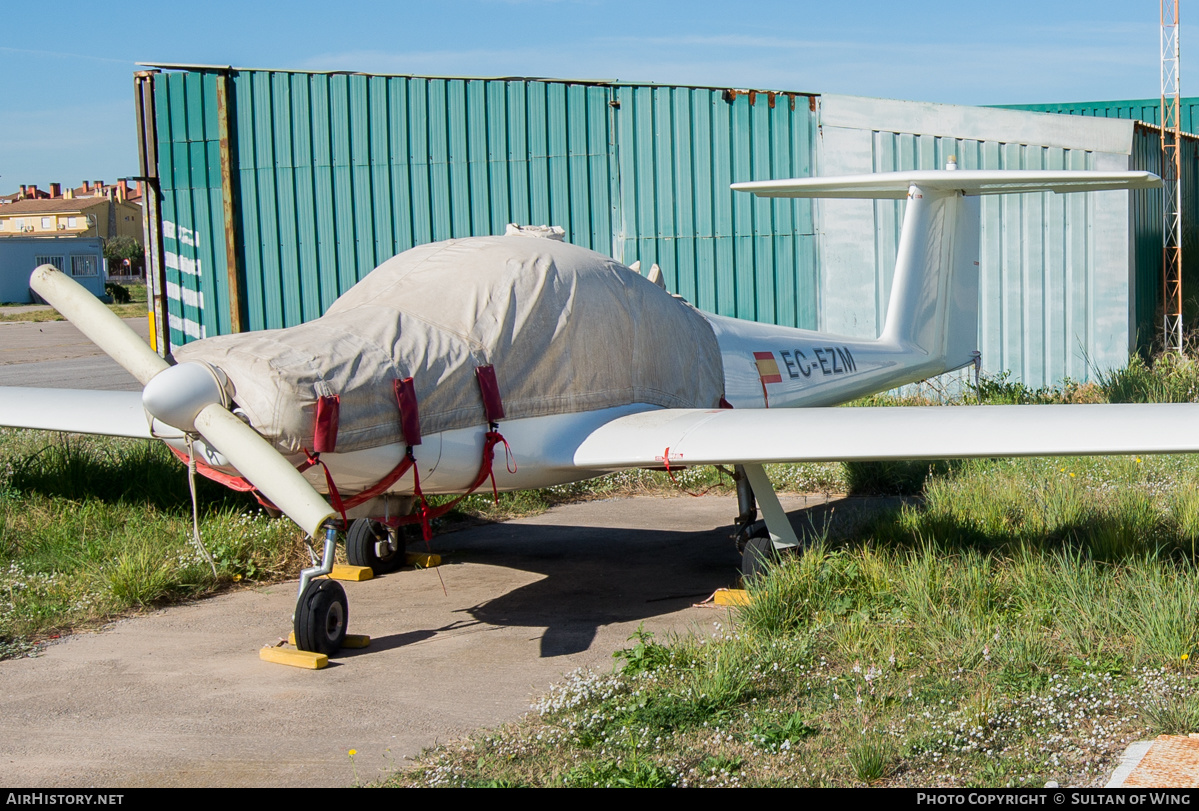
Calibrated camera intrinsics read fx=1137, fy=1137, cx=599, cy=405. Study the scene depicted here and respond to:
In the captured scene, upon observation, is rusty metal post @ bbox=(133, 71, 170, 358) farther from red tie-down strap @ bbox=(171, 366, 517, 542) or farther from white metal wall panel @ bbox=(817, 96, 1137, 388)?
→ red tie-down strap @ bbox=(171, 366, 517, 542)

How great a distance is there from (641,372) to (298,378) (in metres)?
2.38

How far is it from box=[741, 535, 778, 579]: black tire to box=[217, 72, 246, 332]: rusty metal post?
9.55 meters

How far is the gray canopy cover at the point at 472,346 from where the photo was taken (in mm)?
5086

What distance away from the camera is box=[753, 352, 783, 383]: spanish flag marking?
802 cm

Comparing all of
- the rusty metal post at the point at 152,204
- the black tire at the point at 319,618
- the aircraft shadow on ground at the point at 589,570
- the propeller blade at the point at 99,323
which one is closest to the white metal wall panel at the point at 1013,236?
the aircraft shadow on ground at the point at 589,570

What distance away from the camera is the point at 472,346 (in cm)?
587

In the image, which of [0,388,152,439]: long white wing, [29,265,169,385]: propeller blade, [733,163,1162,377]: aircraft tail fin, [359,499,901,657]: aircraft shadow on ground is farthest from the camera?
[733,163,1162,377]: aircraft tail fin

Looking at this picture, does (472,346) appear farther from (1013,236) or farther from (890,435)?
(1013,236)

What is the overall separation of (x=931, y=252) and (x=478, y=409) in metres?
5.58

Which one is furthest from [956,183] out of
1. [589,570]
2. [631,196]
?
[631,196]

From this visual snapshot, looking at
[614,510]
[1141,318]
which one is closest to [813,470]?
[614,510]

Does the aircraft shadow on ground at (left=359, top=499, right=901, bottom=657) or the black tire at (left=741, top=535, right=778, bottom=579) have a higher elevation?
the black tire at (left=741, top=535, right=778, bottom=579)

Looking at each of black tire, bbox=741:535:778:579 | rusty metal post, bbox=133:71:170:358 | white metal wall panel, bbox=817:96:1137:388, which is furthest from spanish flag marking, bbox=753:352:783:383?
rusty metal post, bbox=133:71:170:358

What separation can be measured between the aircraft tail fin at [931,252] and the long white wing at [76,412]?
495 cm
